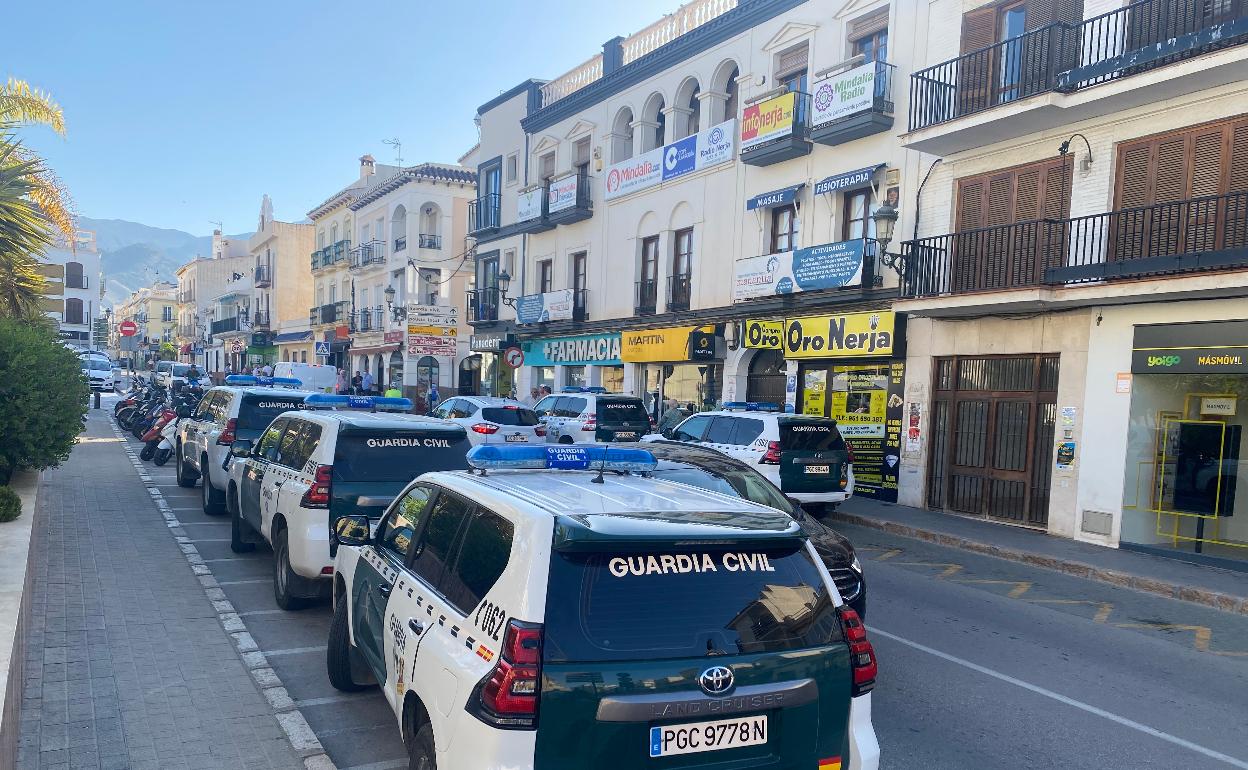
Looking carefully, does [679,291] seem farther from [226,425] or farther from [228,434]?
[228,434]

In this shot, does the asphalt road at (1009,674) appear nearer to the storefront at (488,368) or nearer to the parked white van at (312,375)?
the parked white van at (312,375)

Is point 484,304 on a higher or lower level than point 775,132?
lower

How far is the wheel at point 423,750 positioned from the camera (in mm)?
3354

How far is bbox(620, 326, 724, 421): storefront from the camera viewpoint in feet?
67.1

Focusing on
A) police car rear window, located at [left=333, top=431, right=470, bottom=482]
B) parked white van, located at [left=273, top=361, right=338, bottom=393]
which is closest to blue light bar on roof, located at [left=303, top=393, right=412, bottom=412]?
police car rear window, located at [left=333, top=431, right=470, bottom=482]

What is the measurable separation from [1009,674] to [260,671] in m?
5.67

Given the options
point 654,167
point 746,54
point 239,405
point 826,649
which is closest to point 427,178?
point 654,167

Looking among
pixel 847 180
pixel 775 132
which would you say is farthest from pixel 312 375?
pixel 847 180

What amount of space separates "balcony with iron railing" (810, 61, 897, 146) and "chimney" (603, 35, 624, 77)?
30.9 feet

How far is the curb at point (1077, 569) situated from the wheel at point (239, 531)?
31.3ft

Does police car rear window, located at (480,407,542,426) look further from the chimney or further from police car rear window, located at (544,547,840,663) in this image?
police car rear window, located at (544,547,840,663)

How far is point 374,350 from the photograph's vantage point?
43.3 metres

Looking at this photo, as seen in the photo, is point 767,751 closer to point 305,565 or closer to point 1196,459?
point 305,565

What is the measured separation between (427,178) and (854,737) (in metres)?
38.9
